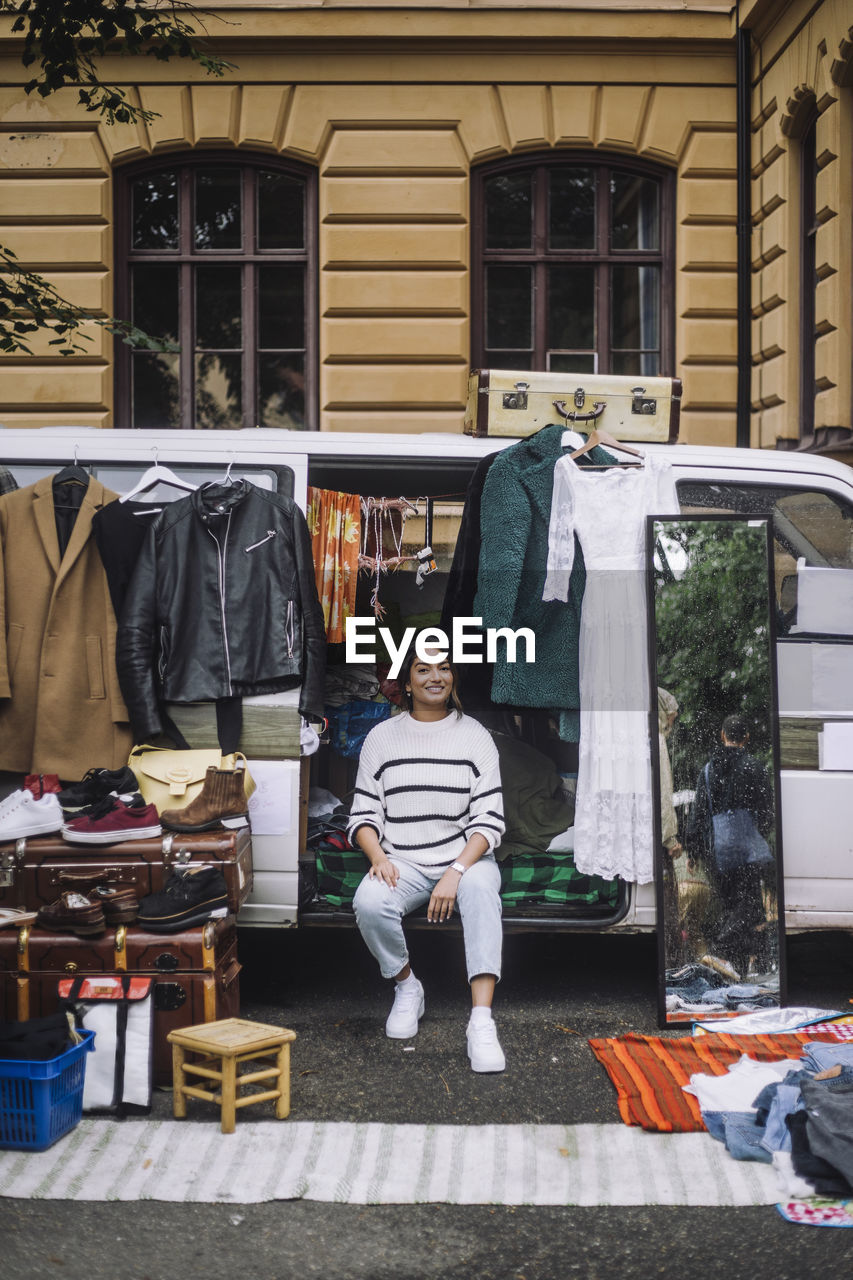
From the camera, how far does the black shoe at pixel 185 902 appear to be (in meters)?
4.33

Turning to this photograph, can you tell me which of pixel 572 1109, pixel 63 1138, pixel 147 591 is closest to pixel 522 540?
pixel 147 591

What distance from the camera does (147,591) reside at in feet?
16.6

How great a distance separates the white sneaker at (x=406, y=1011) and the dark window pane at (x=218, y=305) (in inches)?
253

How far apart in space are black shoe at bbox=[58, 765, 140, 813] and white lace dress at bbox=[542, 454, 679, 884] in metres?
1.75

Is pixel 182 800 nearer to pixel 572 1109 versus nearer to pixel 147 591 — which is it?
pixel 147 591

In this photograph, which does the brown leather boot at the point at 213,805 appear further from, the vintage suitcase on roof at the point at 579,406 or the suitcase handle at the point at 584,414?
the suitcase handle at the point at 584,414

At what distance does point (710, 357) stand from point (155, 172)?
4.56 metres

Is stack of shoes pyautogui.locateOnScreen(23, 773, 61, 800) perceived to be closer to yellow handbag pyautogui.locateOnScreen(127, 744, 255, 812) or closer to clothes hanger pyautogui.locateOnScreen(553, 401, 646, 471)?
yellow handbag pyautogui.locateOnScreen(127, 744, 255, 812)

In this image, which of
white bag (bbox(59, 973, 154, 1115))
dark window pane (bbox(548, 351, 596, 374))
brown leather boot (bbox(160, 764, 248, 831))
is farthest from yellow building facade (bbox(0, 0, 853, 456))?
white bag (bbox(59, 973, 154, 1115))

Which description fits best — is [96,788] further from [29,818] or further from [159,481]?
[159,481]

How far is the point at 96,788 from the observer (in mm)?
4734

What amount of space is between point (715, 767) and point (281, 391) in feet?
19.8

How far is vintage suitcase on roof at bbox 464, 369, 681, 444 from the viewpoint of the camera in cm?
534

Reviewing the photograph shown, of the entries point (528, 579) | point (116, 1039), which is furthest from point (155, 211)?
point (116, 1039)
